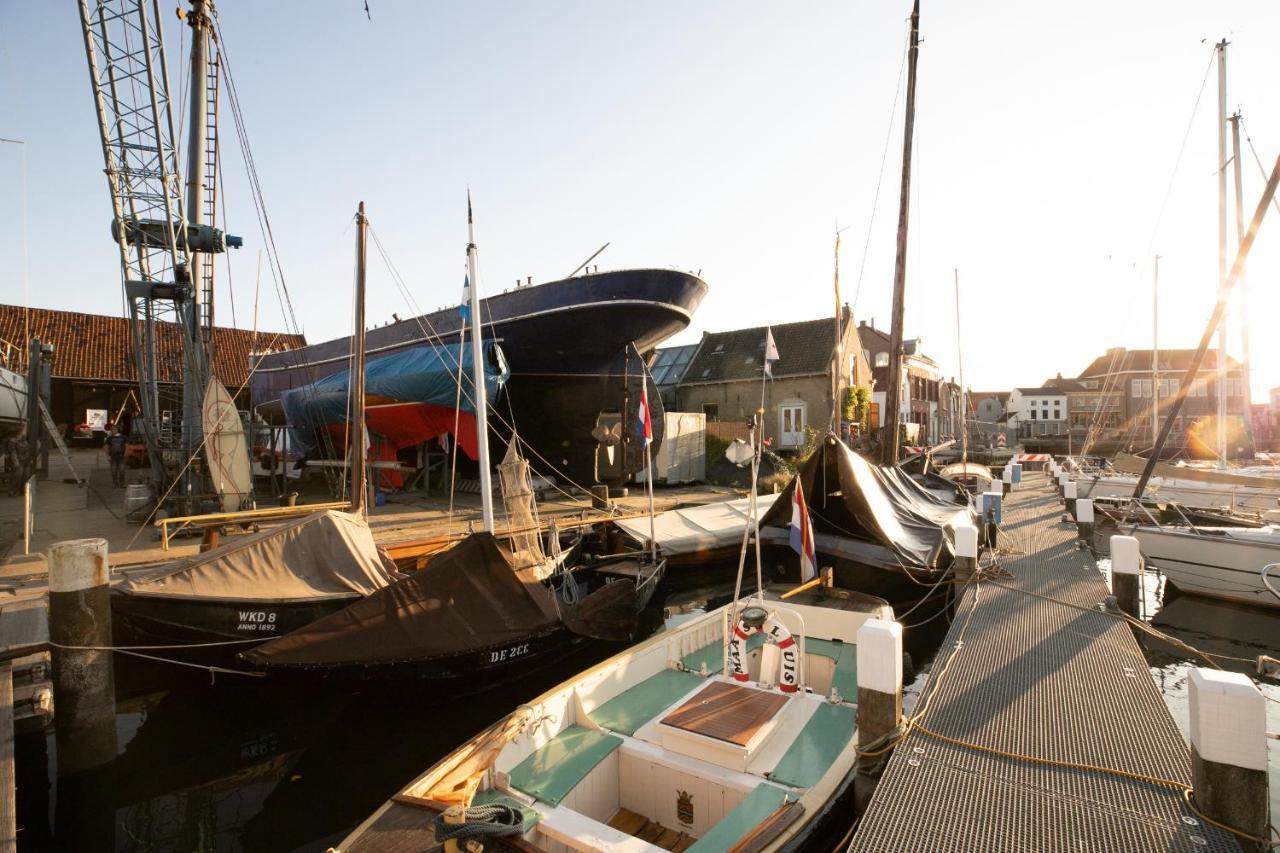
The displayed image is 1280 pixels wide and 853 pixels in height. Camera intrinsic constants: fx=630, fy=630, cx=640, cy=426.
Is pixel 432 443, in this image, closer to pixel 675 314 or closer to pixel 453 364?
pixel 453 364

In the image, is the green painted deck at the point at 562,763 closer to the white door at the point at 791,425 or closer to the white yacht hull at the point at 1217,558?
the white yacht hull at the point at 1217,558

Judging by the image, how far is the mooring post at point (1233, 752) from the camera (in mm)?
4098

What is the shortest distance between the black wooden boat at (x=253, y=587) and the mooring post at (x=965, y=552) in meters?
9.73

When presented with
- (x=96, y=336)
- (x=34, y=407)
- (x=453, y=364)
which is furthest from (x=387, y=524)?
(x=96, y=336)

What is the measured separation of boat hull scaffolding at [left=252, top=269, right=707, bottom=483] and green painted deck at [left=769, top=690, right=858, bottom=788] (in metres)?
14.9

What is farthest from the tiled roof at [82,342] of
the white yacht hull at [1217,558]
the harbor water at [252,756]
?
the white yacht hull at [1217,558]

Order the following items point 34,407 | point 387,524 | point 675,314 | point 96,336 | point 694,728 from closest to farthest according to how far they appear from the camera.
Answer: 1. point 694,728
2. point 387,524
3. point 34,407
4. point 675,314
5. point 96,336

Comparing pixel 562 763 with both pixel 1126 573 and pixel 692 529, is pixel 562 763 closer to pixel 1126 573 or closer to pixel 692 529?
pixel 1126 573

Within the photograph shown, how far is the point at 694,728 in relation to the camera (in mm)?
5496

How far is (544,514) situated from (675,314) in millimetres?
8752

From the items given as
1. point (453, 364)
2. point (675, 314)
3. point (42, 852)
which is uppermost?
point (675, 314)

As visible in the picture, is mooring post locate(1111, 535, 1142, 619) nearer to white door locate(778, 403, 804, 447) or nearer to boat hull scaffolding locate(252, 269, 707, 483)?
boat hull scaffolding locate(252, 269, 707, 483)

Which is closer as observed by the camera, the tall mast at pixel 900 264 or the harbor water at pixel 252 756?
the harbor water at pixel 252 756

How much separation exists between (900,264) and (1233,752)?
1398cm
